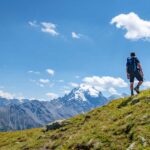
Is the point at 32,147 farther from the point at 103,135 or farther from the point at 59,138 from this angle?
the point at 103,135

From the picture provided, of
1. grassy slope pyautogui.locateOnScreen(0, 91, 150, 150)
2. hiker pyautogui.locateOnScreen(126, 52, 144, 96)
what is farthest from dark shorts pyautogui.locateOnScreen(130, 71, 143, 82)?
grassy slope pyautogui.locateOnScreen(0, 91, 150, 150)

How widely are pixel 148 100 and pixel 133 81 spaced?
337 inches

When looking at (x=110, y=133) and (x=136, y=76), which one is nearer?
(x=110, y=133)

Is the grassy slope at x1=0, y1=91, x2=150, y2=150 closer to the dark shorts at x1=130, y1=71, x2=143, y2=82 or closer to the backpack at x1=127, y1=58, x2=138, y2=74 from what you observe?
the dark shorts at x1=130, y1=71, x2=143, y2=82

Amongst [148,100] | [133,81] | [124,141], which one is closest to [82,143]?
[124,141]

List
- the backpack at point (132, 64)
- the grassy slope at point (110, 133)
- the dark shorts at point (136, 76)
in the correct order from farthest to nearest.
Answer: the dark shorts at point (136, 76) → the backpack at point (132, 64) → the grassy slope at point (110, 133)

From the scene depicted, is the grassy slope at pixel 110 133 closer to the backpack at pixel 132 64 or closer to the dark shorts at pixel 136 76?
the dark shorts at pixel 136 76

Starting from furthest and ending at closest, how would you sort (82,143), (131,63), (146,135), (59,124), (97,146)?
(131,63)
(59,124)
(82,143)
(97,146)
(146,135)

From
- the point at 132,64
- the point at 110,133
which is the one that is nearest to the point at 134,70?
the point at 132,64

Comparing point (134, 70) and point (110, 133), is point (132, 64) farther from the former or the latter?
point (110, 133)

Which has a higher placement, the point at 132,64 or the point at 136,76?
the point at 132,64

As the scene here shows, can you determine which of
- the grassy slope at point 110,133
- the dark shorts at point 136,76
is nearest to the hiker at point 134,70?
the dark shorts at point 136,76

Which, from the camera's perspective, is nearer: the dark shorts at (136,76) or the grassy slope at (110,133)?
the grassy slope at (110,133)

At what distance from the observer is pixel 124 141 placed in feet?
67.5
